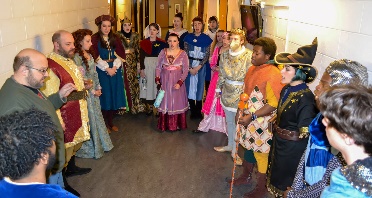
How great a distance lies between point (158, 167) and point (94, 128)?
32.5 inches

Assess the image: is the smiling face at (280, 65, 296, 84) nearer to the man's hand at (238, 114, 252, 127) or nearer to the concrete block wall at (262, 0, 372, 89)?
the concrete block wall at (262, 0, 372, 89)

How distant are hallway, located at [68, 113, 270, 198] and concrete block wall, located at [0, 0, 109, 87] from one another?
52.8 inches

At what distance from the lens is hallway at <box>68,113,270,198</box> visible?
3412mm

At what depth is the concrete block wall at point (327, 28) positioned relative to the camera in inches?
97.1

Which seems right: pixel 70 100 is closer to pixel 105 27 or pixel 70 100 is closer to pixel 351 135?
pixel 105 27

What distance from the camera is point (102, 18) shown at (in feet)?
14.8

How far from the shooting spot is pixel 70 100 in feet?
10.9

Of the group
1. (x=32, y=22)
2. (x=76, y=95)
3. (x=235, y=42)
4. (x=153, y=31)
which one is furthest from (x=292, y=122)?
(x=153, y=31)

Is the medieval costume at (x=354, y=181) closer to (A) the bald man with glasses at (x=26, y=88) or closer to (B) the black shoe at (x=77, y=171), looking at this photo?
(A) the bald man with glasses at (x=26, y=88)

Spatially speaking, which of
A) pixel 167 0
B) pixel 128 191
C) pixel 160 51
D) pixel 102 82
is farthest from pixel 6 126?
pixel 167 0

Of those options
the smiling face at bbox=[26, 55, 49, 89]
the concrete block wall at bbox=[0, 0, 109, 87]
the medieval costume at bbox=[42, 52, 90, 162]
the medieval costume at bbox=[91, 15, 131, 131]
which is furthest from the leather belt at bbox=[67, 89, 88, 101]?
the medieval costume at bbox=[91, 15, 131, 131]

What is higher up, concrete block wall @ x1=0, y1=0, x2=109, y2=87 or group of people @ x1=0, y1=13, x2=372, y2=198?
concrete block wall @ x1=0, y1=0, x2=109, y2=87

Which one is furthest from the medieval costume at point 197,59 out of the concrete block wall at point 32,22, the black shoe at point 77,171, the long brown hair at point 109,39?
the black shoe at point 77,171

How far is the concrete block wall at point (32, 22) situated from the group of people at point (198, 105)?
10.8 inches
